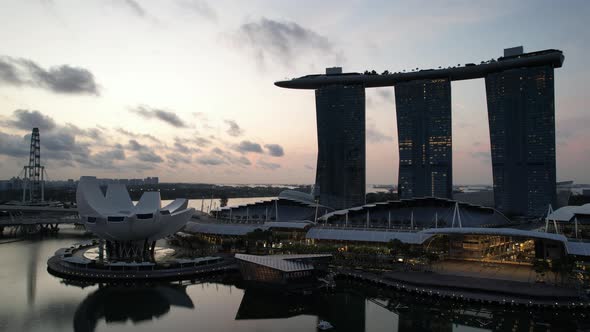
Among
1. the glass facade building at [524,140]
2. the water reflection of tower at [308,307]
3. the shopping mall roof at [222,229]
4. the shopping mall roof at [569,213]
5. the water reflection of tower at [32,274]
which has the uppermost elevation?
the glass facade building at [524,140]

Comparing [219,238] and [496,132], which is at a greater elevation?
[496,132]

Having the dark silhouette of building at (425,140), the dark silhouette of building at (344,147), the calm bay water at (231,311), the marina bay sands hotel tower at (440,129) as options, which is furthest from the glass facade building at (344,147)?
the calm bay water at (231,311)

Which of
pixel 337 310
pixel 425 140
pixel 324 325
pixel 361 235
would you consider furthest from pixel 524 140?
pixel 324 325

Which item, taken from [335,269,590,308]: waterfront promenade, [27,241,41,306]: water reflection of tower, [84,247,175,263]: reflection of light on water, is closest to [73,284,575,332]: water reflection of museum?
[335,269,590,308]: waterfront promenade

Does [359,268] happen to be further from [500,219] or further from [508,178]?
[508,178]

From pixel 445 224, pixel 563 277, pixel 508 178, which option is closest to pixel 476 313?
pixel 563 277

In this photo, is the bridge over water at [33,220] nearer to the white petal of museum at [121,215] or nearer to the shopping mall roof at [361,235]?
the white petal of museum at [121,215]
